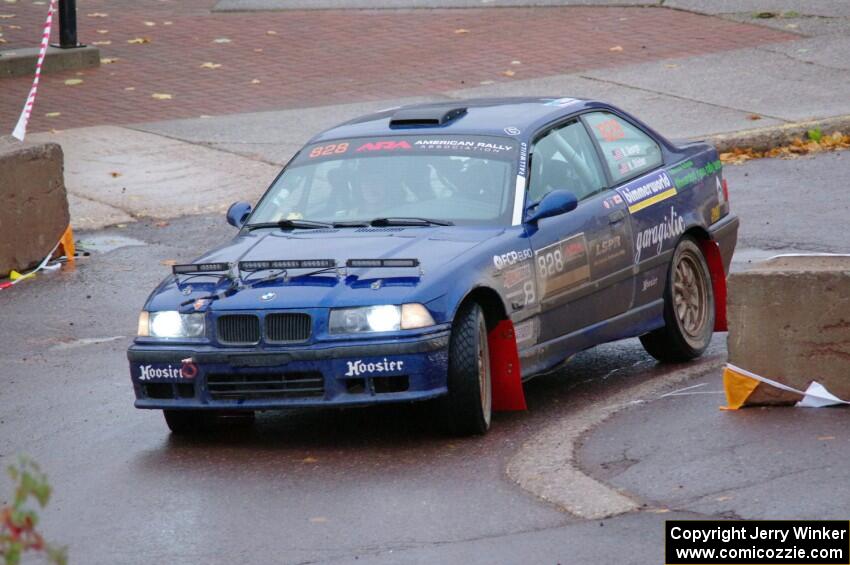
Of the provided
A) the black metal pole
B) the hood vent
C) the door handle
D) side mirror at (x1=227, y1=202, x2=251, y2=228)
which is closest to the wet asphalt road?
the door handle

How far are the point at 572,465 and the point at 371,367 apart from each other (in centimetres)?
102

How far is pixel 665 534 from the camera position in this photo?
590 cm

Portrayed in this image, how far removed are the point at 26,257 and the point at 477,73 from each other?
291 inches

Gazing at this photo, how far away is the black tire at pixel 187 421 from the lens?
25.8 feet

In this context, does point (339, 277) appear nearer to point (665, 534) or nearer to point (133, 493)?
point (133, 493)

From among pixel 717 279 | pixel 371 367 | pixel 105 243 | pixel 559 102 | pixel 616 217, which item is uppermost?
pixel 559 102

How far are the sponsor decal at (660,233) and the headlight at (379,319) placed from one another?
2050mm

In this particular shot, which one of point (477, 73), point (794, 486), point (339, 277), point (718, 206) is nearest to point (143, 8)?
point (477, 73)

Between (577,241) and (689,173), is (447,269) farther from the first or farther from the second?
(689,173)

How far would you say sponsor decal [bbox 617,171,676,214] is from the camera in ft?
29.4

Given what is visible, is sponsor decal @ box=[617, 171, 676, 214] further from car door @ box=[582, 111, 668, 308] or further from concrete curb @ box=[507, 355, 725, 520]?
concrete curb @ box=[507, 355, 725, 520]

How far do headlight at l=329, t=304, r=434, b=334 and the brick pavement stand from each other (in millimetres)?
9705

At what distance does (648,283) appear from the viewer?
8992 millimetres

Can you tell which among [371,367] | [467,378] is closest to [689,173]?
[467,378]
